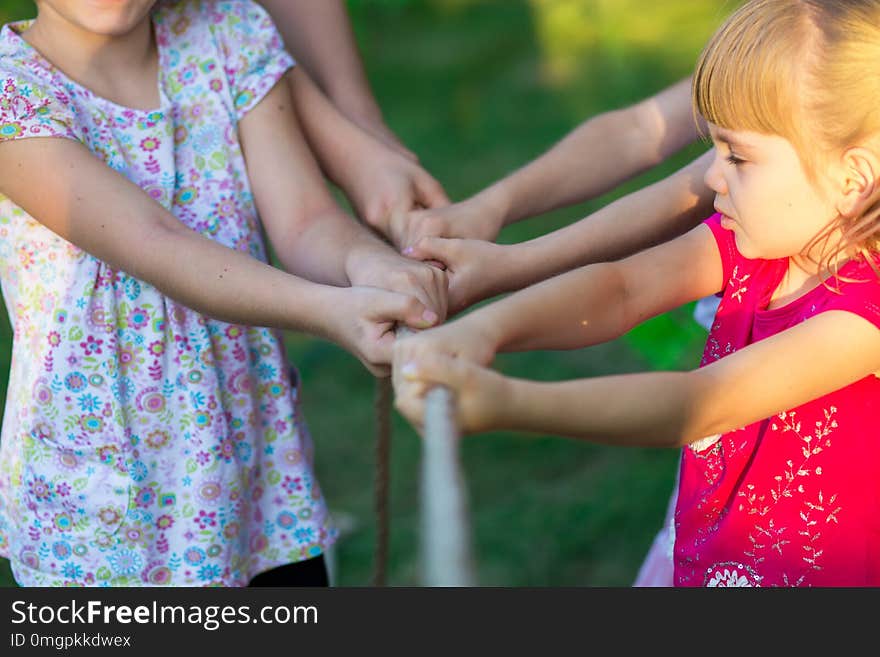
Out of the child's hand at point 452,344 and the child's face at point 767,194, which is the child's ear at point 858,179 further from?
the child's hand at point 452,344

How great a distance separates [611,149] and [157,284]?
0.65 metres

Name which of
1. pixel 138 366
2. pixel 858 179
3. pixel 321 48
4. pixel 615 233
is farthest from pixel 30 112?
pixel 858 179

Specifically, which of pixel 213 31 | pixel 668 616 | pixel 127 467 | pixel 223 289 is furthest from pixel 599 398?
pixel 213 31

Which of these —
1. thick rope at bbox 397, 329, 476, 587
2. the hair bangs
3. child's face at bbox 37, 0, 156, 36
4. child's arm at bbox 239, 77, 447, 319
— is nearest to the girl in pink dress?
the hair bangs

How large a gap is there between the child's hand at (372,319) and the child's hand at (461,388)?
0.21 metres

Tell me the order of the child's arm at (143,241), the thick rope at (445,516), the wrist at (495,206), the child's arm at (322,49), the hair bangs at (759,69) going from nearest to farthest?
the thick rope at (445,516), the hair bangs at (759,69), the child's arm at (143,241), the wrist at (495,206), the child's arm at (322,49)

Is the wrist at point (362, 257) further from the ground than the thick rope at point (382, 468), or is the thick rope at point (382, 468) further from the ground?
the wrist at point (362, 257)

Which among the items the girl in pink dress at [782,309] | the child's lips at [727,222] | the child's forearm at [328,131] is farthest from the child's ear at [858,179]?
the child's forearm at [328,131]

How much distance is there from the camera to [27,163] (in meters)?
1.36

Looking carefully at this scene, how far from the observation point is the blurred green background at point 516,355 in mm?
2646

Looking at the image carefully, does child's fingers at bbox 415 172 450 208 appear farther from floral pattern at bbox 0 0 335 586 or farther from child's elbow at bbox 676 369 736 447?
child's elbow at bbox 676 369 736 447

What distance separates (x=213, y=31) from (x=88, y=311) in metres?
0.41

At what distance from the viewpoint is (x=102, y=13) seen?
1.41 metres

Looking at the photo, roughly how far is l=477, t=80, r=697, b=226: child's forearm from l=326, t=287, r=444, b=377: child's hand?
44 centimetres
